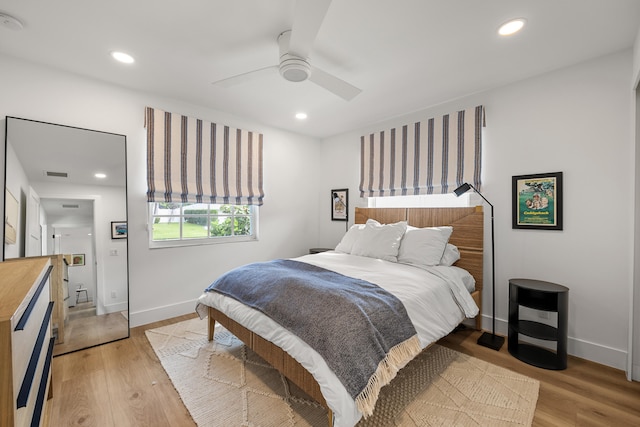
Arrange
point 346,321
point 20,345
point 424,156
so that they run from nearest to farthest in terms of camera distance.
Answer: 1. point 20,345
2. point 346,321
3. point 424,156

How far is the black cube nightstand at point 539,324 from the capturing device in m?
2.20

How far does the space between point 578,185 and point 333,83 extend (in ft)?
7.42

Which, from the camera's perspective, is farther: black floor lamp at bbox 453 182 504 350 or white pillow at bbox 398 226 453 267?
white pillow at bbox 398 226 453 267

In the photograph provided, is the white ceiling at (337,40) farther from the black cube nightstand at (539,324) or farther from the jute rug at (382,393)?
the jute rug at (382,393)

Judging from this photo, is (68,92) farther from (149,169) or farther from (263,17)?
(263,17)

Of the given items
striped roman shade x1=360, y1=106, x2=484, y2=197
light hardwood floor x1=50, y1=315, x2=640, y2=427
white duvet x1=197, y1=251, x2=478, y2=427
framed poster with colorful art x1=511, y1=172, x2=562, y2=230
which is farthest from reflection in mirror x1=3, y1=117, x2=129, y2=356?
framed poster with colorful art x1=511, y1=172, x2=562, y2=230

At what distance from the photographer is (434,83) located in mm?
2754

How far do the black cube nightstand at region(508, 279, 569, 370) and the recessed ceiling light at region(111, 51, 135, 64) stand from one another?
379 centimetres

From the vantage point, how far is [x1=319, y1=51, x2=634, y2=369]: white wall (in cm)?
221

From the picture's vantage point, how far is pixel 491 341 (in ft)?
8.53

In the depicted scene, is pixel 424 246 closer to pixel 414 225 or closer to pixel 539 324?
pixel 414 225

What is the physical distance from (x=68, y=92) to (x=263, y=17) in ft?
6.86

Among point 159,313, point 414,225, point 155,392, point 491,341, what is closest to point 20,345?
point 155,392

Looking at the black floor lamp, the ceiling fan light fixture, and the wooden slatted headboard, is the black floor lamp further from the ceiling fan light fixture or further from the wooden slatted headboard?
the ceiling fan light fixture
